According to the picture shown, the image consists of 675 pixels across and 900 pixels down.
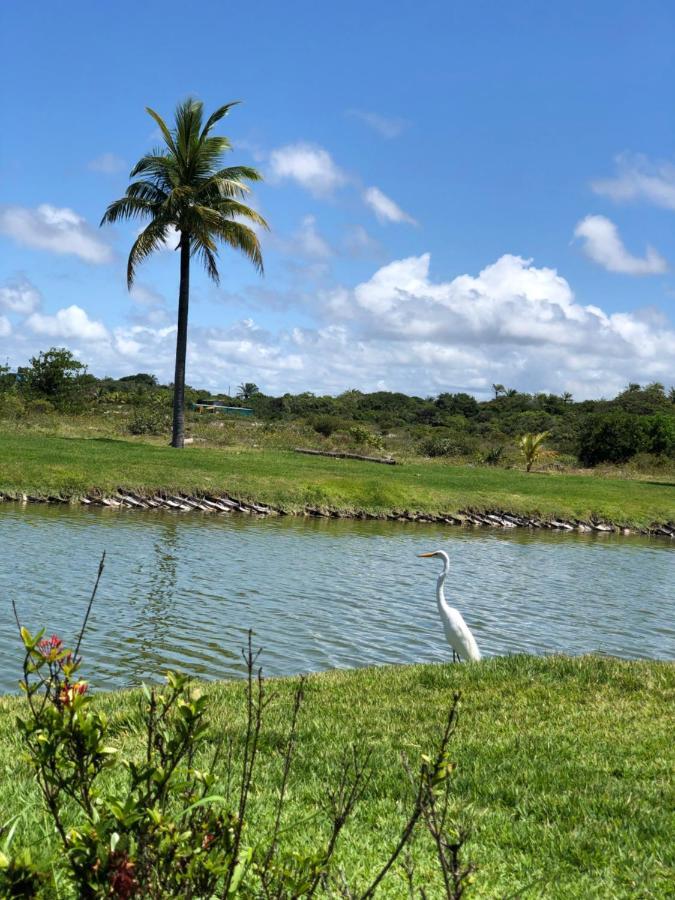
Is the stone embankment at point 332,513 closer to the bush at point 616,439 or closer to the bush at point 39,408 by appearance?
the bush at point 39,408

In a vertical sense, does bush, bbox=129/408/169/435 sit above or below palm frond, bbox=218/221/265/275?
below

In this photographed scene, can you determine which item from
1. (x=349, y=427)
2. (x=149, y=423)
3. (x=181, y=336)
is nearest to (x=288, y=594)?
(x=181, y=336)

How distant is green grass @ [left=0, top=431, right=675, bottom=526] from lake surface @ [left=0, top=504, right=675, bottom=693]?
7.63 feet

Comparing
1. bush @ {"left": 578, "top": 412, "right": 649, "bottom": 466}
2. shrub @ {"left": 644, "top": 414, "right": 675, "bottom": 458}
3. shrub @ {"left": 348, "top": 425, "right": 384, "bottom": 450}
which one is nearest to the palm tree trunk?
shrub @ {"left": 348, "top": 425, "right": 384, "bottom": 450}

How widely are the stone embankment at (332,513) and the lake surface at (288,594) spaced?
98 cm

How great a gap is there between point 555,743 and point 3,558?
1081 cm

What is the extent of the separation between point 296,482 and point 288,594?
13.8 meters

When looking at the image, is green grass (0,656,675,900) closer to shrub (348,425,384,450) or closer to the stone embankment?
the stone embankment

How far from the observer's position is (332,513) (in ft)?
85.4

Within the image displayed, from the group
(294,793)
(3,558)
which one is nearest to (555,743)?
(294,793)

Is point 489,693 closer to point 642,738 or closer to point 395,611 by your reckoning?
point 642,738

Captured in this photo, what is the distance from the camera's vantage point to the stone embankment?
23.3 m

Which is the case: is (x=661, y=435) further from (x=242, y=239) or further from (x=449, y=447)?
(x=242, y=239)

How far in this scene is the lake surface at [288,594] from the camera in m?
10.3
